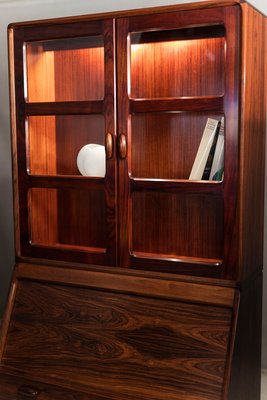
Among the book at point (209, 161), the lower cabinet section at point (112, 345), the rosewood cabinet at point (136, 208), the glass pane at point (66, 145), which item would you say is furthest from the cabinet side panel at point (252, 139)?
the glass pane at point (66, 145)

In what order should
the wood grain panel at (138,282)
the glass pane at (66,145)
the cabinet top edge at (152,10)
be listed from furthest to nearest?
the glass pane at (66,145)
the wood grain panel at (138,282)
the cabinet top edge at (152,10)

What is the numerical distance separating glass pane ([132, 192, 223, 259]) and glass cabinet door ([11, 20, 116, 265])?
0.10 meters

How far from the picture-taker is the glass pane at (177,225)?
6.18ft

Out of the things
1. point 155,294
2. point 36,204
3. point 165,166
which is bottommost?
point 155,294

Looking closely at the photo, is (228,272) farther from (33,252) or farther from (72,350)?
(33,252)

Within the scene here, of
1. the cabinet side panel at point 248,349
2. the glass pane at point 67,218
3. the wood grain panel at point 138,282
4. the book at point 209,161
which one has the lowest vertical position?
the cabinet side panel at point 248,349

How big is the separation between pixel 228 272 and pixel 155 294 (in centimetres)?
26

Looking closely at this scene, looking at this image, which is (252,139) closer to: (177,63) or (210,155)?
(210,155)

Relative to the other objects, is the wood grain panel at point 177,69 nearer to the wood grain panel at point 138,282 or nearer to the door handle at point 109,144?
the door handle at point 109,144

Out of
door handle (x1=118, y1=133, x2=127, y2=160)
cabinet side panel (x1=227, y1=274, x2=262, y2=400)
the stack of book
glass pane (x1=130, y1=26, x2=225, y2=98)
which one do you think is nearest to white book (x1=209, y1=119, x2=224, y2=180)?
the stack of book

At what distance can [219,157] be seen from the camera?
6.04 feet

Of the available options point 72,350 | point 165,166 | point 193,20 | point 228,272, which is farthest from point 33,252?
point 193,20

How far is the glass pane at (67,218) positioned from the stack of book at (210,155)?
0.38 m

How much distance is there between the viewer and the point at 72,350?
1.99 meters
